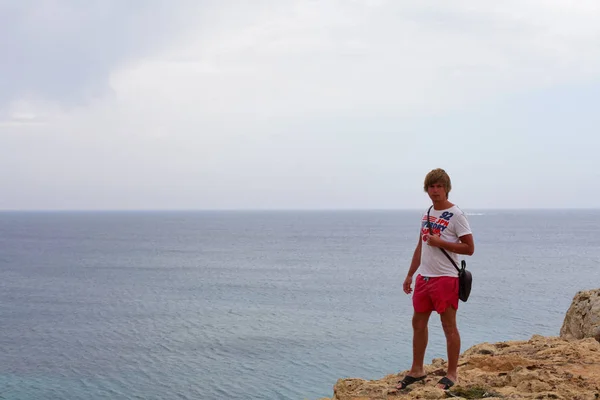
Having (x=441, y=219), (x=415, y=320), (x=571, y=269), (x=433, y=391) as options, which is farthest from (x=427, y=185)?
(x=571, y=269)

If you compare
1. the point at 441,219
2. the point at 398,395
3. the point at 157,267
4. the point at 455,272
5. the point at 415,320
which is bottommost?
the point at 157,267

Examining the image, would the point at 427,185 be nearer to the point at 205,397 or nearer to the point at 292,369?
the point at 205,397

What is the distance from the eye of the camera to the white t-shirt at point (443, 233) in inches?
255

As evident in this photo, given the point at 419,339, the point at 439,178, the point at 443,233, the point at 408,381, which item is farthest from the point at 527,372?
the point at 439,178

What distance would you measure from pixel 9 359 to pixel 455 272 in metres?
26.5

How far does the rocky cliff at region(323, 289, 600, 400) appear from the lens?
20.3 feet

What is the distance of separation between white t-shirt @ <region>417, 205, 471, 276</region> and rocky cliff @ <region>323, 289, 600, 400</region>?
125 cm

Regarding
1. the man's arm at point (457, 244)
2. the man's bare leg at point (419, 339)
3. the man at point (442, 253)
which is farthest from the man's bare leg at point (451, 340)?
the man's arm at point (457, 244)

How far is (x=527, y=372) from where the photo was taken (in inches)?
266

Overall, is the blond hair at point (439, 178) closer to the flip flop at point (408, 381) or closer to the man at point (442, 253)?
the man at point (442, 253)

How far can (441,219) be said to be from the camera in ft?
21.7

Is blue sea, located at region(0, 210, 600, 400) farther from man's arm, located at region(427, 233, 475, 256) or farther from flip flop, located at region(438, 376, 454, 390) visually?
man's arm, located at region(427, 233, 475, 256)

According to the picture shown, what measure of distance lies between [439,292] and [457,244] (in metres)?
0.59

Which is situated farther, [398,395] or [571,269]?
[571,269]
